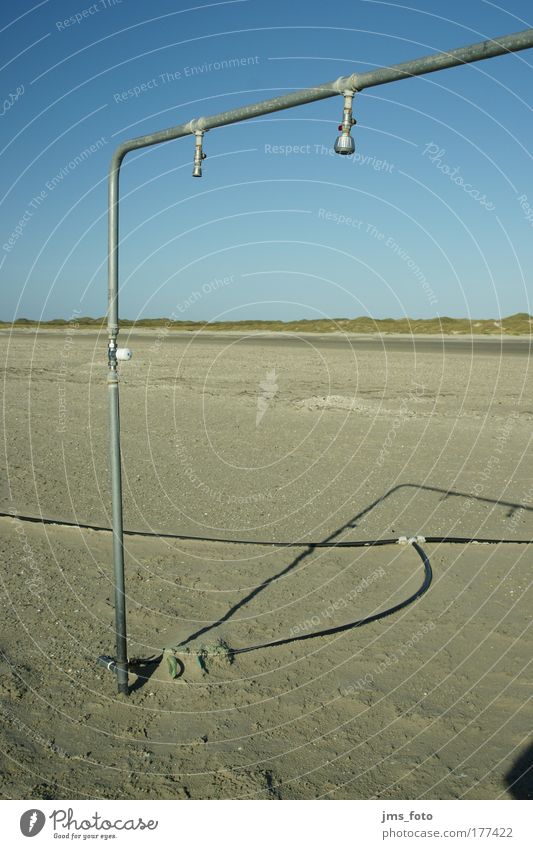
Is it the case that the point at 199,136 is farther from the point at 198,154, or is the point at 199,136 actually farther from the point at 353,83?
the point at 353,83

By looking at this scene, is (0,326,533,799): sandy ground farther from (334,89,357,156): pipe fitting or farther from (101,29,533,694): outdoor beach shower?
(334,89,357,156): pipe fitting

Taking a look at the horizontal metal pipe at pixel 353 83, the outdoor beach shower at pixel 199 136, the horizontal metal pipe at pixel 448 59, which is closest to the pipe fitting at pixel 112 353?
the outdoor beach shower at pixel 199 136

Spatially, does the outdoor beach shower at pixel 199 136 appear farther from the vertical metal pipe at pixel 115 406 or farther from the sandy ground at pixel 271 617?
the sandy ground at pixel 271 617

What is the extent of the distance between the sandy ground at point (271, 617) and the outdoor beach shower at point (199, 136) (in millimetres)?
470

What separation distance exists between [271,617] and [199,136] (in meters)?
3.49

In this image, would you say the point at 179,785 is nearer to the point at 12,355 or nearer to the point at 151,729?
the point at 151,729

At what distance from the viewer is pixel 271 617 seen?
19.2 feet

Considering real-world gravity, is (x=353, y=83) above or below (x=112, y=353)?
above

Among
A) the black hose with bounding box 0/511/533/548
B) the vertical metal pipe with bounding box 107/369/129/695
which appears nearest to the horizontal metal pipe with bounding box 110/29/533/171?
the vertical metal pipe with bounding box 107/369/129/695

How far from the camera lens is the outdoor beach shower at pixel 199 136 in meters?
3.05

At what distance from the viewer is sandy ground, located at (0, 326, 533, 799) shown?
405 centimetres

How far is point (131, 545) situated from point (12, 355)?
25.9 meters

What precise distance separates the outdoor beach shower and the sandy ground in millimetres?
470

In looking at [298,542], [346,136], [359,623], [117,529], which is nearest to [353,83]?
[346,136]
